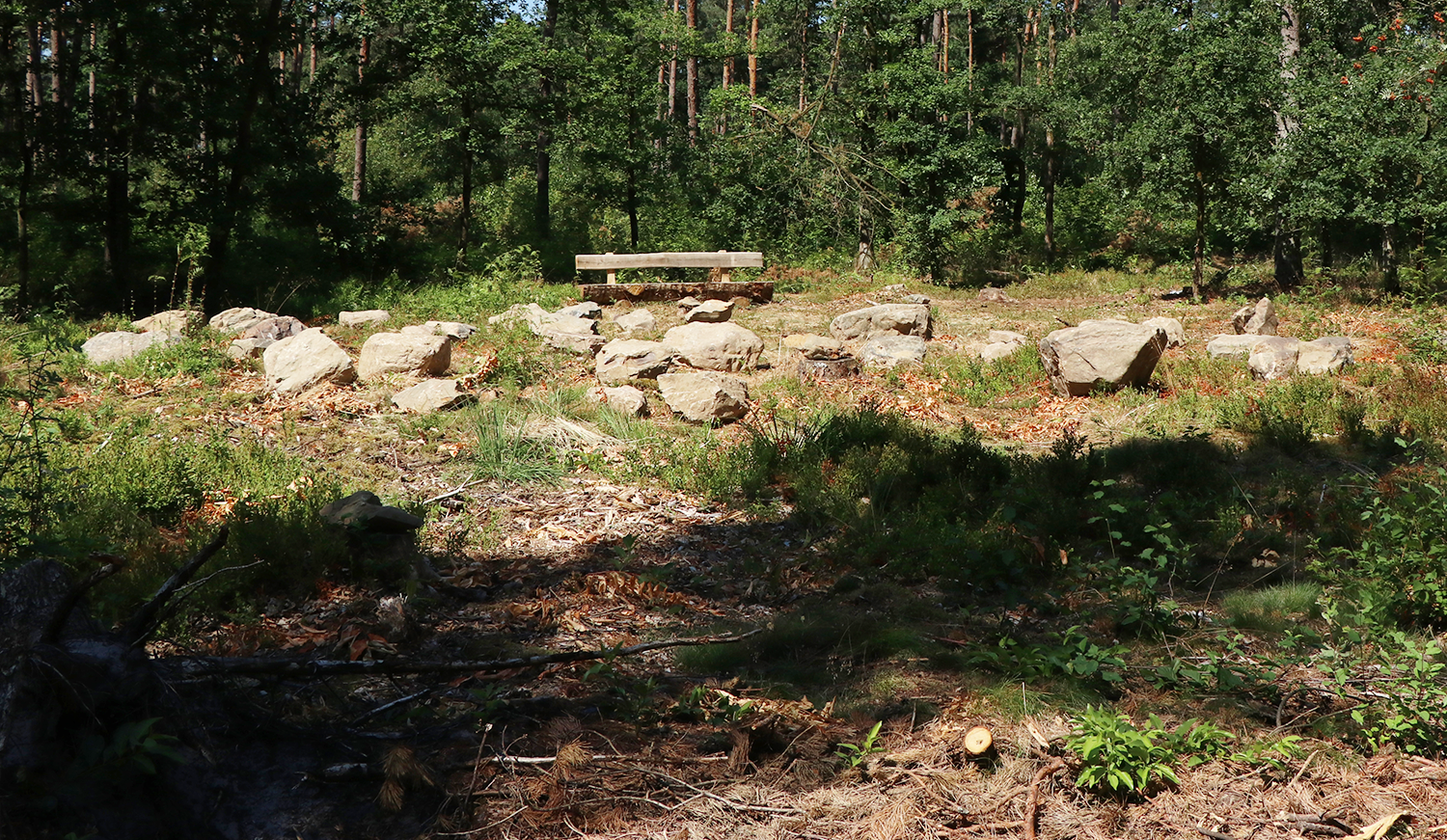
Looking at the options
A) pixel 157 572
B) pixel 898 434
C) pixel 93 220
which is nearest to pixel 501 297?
pixel 93 220

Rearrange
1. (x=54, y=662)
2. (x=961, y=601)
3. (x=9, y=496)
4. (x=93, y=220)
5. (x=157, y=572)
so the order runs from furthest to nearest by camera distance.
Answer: (x=93, y=220) < (x=961, y=601) < (x=157, y=572) < (x=9, y=496) < (x=54, y=662)

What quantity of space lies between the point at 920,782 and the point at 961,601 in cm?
208

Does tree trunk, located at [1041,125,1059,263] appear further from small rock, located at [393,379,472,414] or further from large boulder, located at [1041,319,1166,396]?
small rock, located at [393,379,472,414]

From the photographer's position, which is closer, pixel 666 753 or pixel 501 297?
pixel 666 753

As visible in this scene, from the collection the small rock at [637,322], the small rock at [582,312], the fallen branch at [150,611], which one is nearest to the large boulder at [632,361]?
the small rock at [637,322]

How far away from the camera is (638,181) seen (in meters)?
21.3

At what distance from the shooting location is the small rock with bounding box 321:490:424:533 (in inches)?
218

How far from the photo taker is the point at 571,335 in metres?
12.1

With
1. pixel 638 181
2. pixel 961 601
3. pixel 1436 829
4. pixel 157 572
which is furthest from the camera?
pixel 638 181

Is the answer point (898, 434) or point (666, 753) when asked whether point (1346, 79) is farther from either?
point (666, 753)

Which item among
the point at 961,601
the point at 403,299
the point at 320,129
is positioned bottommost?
the point at 961,601

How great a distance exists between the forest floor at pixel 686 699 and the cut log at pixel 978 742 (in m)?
0.06

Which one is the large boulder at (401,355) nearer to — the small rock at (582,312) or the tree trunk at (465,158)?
the small rock at (582,312)

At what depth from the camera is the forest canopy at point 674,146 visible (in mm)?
13961
